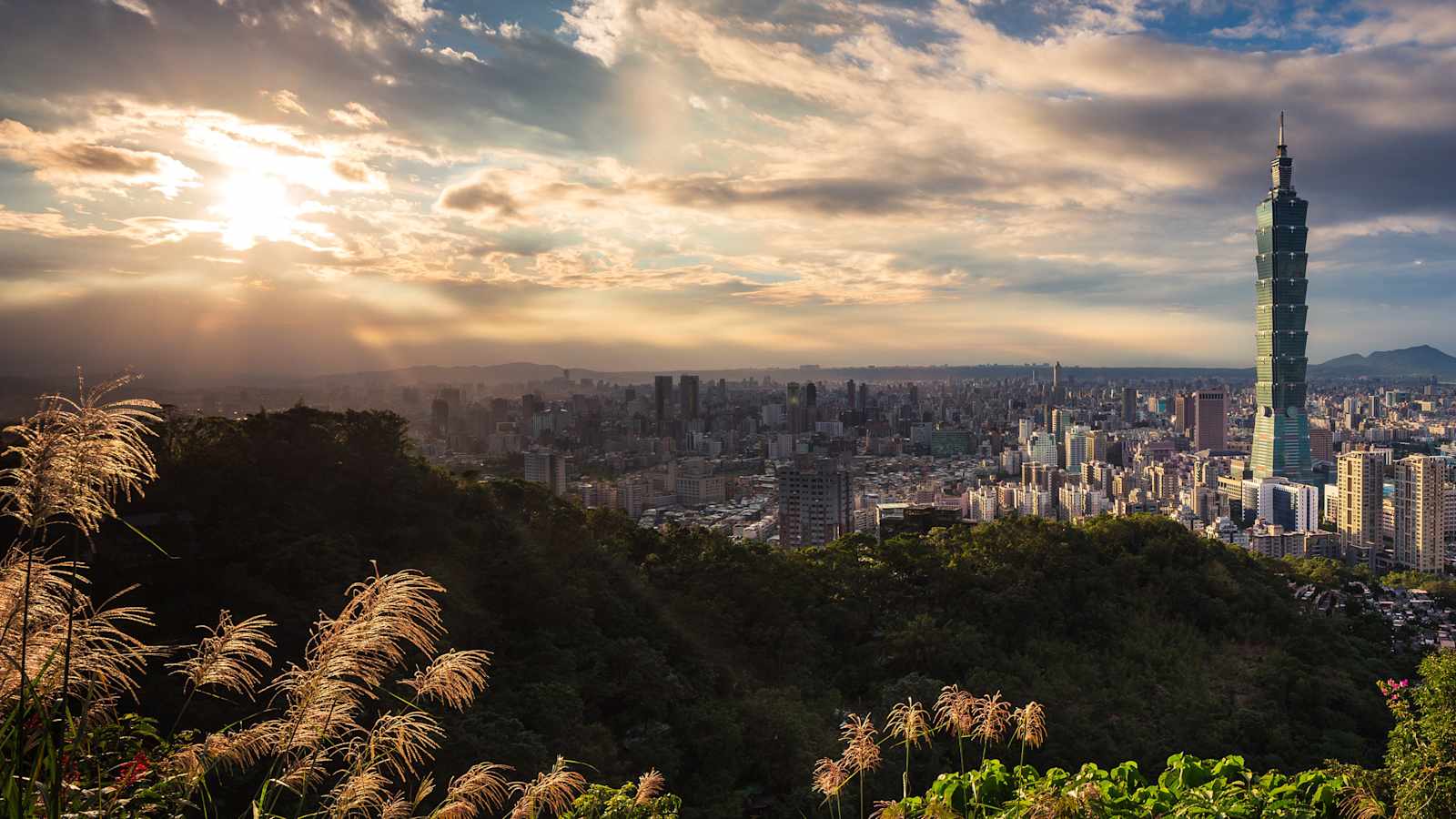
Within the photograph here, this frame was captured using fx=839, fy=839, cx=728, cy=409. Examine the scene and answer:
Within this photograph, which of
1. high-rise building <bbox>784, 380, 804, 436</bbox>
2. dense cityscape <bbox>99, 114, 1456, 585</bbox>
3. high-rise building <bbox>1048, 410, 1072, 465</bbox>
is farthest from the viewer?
high-rise building <bbox>1048, 410, 1072, 465</bbox>

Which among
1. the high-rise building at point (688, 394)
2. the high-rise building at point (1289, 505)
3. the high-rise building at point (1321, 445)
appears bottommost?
the high-rise building at point (1289, 505)

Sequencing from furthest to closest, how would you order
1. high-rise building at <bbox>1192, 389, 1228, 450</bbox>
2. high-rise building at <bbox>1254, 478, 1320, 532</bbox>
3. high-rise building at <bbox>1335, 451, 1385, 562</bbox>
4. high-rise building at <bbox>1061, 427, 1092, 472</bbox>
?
high-rise building at <bbox>1192, 389, 1228, 450</bbox>
high-rise building at <bbox>1061, 427, 1092, 472</bbox>
high-rise building at <bbox>1254, 478, 1320, 532</bbox>
high-rise building at <bbox>1335, 451, 1385, 562</bbox>

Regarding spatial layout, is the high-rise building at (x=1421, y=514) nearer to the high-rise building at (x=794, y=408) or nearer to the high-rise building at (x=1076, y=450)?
the high-rise building at (x=1076, y=450)

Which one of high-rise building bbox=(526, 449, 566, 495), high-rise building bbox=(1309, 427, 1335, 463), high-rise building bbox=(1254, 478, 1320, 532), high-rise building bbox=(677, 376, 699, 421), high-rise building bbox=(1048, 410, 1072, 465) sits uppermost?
high-rise building bbox=(677, 376, 699, 421)

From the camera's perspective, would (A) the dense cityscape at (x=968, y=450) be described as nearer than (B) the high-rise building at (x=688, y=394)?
Yes

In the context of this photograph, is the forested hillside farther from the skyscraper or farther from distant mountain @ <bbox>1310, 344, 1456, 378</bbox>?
distant mountain @ <bbox>1310, 344, 1456, 378</bbox>

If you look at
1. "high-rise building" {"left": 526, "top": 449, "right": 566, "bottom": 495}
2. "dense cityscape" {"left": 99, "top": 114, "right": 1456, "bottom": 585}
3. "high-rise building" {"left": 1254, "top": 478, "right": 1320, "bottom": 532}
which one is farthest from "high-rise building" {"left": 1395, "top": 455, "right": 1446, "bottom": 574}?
"high-rise building" {"left": 526, "top": 449, "right": 566, "bottom": 495}

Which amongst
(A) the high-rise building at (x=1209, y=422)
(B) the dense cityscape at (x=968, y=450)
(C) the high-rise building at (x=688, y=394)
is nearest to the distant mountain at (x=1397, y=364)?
(B) the dense cityscape at (x=968, y=450)
